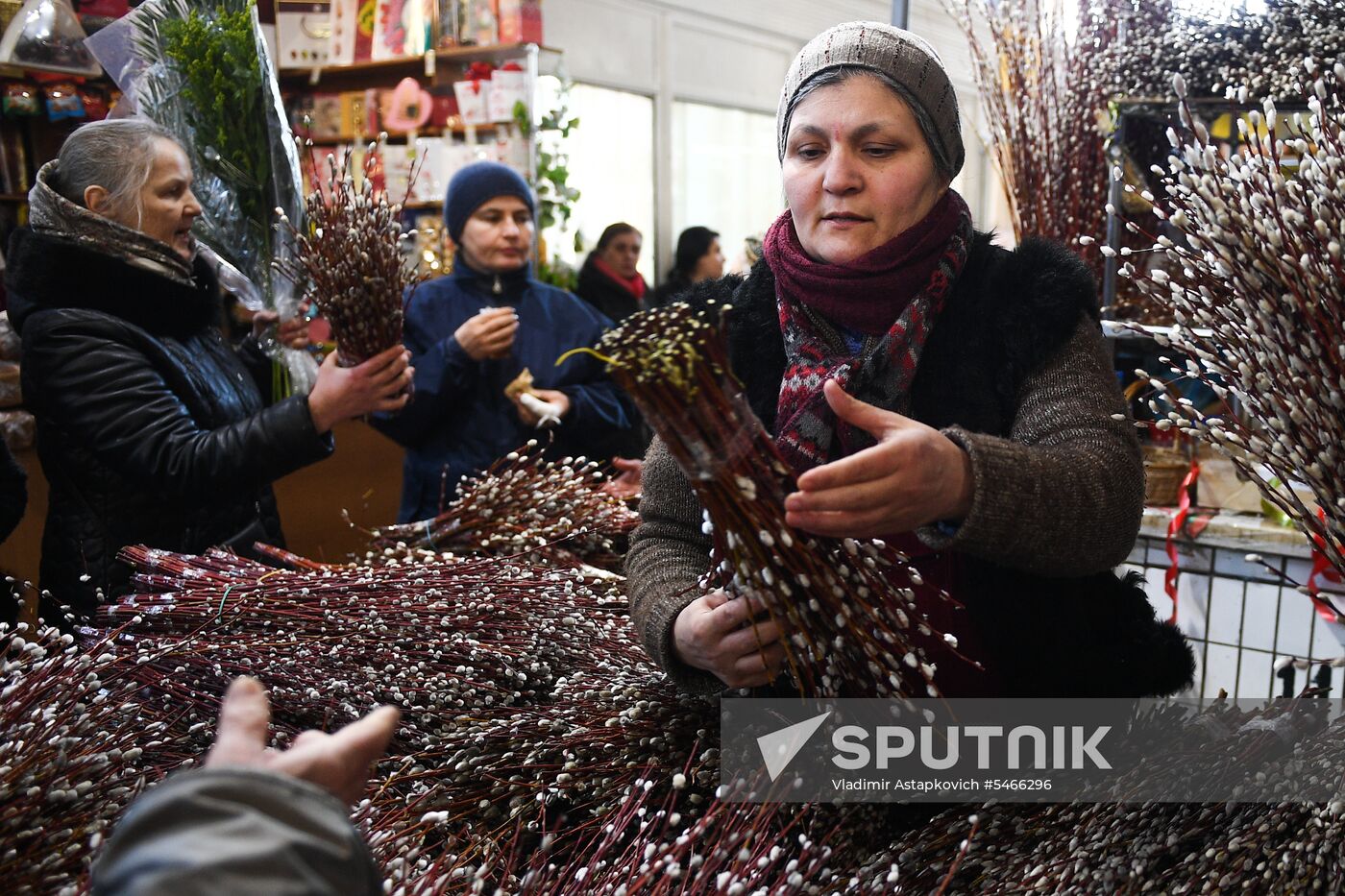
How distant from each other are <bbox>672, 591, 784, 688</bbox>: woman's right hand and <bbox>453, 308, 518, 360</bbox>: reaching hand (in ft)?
5.10

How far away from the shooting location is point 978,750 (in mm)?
1252

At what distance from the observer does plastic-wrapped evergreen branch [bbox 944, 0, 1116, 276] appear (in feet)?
9.93

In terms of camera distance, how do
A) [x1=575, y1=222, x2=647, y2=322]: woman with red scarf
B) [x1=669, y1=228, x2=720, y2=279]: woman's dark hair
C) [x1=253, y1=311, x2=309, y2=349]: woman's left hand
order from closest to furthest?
[x1=253, y1=311, x2=309, y2=349]: woman's left hand
[x1=575, y1=222, x2=647, y2=322]: woman with red scarf
[x1=669, y1=228, x2=720, y2=279]: woman's dark hair

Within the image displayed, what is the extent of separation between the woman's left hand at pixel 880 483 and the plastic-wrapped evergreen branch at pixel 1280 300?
0.32m

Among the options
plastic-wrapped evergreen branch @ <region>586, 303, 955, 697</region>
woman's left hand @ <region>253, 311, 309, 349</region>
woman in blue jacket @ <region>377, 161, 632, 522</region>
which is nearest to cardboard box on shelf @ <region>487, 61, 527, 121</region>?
woman in blue jacket @ <region>377, 161, 632, 522</region>

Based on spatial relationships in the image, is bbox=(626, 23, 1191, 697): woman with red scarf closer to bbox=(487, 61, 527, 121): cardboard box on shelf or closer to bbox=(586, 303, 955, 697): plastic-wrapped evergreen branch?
bbox=(586, 303, 955, 697): plastic-wrapped evergreen branch

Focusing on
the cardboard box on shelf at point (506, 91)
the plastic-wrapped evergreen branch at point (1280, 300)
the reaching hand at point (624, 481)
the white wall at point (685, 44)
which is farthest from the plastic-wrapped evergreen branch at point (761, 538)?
the white wall at point (685, 44)

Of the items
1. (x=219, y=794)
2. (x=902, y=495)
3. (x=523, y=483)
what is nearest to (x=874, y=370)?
(x=902, y=495)

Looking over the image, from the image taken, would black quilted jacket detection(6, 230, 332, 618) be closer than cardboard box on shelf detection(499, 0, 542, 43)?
Yes

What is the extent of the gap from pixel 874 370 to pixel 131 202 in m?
1.57

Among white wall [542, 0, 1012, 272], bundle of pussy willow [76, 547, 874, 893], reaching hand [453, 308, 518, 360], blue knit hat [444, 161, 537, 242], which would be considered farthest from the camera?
white wall [542, 0, 1012, 272]

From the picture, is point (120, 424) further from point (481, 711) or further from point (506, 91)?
point (506, 91)

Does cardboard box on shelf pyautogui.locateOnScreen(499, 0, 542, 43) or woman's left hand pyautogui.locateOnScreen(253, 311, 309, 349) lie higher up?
cardboard box on shelf pyautogui.locateOnScreen(499, 0, 542, 43)

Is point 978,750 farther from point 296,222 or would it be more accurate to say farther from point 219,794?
point 296,222
